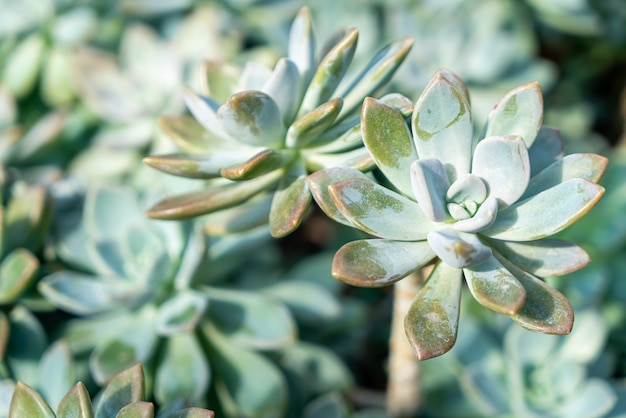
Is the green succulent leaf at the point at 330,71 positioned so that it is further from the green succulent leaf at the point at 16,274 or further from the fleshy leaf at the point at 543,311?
the green succulent leaf at the point at 16,274

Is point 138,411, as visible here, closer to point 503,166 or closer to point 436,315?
point 436,315

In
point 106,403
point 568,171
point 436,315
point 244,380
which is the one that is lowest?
point 244,380

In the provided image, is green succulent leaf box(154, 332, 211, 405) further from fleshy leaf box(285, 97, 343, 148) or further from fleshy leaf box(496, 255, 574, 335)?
fleshy leaf box(496, 255, 574, 335)

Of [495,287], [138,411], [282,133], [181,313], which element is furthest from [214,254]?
[495,287]

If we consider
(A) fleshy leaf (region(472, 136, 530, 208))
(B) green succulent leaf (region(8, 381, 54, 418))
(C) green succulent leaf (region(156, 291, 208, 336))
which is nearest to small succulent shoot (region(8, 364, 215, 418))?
(B) green succulent leaf (region(8, 381, 54, 418))

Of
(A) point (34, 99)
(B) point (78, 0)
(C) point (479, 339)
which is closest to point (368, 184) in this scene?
(C) point (479, 339)

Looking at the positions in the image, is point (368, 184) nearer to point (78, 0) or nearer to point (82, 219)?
point (82, 219)
